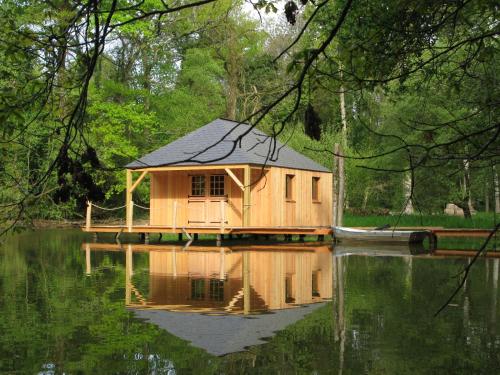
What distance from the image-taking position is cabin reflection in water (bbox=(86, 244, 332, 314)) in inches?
371

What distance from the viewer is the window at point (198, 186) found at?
1045 inches

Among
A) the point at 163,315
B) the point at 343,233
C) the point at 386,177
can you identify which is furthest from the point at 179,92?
the point at 163,315

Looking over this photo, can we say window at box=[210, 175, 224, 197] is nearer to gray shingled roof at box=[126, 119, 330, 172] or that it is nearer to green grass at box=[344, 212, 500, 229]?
gray shingled roof at box=[126, 119, 330, 172]

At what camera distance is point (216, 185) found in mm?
26406

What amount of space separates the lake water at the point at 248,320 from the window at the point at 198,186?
1119 cm

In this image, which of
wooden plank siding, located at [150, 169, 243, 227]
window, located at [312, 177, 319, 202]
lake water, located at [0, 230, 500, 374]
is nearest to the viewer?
lake water, located at [0, 230, 500, 374]

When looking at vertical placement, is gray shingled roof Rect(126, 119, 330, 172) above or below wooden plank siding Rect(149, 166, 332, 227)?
above

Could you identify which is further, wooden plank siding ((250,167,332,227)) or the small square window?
the small square window

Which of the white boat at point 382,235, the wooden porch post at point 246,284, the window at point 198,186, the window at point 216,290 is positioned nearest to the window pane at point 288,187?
the window at point 198,186

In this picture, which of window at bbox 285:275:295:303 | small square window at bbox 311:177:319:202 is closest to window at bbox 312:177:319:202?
small square window at bbox 311:177:319:202

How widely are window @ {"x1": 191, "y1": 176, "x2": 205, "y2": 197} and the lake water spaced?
11.2 metres

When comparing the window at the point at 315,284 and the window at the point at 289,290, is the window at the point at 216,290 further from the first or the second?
the window at the point at 315,284

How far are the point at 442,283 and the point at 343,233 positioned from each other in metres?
11.1

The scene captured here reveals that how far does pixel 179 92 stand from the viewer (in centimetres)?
4419
